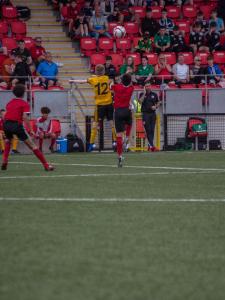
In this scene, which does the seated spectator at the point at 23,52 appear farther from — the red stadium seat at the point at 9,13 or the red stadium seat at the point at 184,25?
the red stadium seat at the point at 184,25

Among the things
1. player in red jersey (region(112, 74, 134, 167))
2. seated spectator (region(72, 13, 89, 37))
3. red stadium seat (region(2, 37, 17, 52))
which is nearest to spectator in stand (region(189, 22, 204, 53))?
seated spectator (region(72, 13, 89, 37))

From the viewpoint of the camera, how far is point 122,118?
2011 centimetres

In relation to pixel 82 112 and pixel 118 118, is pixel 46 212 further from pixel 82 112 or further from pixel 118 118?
pixel 82 112

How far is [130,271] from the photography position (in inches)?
271

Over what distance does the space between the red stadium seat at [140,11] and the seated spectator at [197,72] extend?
3234 mm

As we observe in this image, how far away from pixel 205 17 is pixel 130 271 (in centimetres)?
2553

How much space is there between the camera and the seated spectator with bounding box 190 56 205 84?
90.7ft

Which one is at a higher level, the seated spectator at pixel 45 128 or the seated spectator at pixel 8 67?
the seated spectator at pixel 8 67

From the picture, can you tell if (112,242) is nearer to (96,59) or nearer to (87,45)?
(96,59)

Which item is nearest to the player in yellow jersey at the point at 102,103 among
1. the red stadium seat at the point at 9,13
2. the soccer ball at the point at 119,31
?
the soccer ball at the point at 119,31

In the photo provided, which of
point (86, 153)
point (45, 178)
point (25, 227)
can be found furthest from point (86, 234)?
point (86, 153)

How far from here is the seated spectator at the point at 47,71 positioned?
26533 mm

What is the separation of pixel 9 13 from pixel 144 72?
4767 mm

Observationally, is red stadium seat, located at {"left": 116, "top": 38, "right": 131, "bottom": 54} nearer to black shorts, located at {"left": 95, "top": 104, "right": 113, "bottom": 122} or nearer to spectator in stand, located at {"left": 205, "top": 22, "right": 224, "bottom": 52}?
spectator in stand, located at {"left": 205, "top": 22, "right": 224, "bottom": 52}
